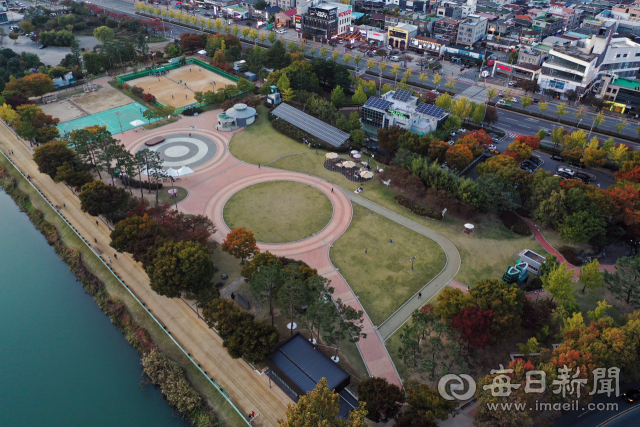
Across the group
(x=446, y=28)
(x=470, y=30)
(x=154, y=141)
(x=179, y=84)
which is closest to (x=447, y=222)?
(x=154, y=141)

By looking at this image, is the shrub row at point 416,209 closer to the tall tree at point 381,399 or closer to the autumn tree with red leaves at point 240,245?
the autumn tree with red leaves at point 240,245

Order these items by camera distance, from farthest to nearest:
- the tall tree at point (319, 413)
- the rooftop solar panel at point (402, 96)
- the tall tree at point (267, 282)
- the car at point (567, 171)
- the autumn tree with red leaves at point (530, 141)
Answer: the rooftop solar panel at point (402, 96), the autumn tree with red leaves at point (530, 141), the car at point (567, 171), the tall tree at point (267, 282), the tall tree at point (319, 413)

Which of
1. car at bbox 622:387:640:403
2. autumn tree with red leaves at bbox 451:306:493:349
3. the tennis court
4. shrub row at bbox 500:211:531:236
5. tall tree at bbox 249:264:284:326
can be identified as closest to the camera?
autumn tree with red leaves at bbox 451:306:493:349

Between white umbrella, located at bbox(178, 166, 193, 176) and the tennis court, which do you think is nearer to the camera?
white umbrella, located at bbox(178, 166, 193, 176)

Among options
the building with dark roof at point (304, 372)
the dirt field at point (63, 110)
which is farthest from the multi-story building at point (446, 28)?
the building with dark roof at point (304, 372)

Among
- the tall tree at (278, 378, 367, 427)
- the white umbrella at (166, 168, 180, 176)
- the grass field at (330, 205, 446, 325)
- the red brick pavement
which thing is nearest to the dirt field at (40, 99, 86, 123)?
the red brick pavement

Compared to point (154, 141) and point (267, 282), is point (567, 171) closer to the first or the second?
point (267, 282)

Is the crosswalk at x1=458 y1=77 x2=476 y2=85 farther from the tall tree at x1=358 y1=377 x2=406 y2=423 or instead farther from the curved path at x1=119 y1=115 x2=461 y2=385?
the tall tree at x1=358 y1=377 x2=406 y2=423
